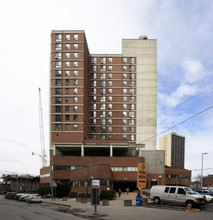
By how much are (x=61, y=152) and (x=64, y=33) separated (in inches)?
1333

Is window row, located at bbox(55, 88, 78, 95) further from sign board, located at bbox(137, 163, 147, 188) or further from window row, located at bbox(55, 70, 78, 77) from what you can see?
sign board, located at bbox(137, 163, 147, 188)

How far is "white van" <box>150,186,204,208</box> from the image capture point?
78.7 ft

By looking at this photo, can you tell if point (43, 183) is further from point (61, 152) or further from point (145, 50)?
point (145, 50)

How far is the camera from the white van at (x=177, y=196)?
23991 mm

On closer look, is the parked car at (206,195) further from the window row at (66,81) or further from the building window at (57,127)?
A: the window row at (66,81)

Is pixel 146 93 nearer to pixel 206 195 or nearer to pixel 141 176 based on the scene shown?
pixel 206 195

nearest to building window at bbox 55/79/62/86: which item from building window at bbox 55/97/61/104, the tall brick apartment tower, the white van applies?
the tall brick apartment tower

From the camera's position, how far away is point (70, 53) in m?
76.9

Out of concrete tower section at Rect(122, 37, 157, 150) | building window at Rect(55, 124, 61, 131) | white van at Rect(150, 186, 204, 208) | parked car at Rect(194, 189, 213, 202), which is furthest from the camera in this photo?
concrete tower section at Rect(122, 37, 157, 150)

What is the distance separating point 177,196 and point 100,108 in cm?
6892

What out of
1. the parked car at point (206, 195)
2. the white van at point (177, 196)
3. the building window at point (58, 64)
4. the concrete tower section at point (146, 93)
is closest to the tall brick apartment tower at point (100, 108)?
the concrete tower section at point (146, 93)

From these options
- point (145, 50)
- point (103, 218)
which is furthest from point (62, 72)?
point (103, 218)

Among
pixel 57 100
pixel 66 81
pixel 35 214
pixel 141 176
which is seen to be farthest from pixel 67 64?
pixel 35 214

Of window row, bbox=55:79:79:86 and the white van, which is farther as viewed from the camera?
window row, bbox=55:79:79:86
